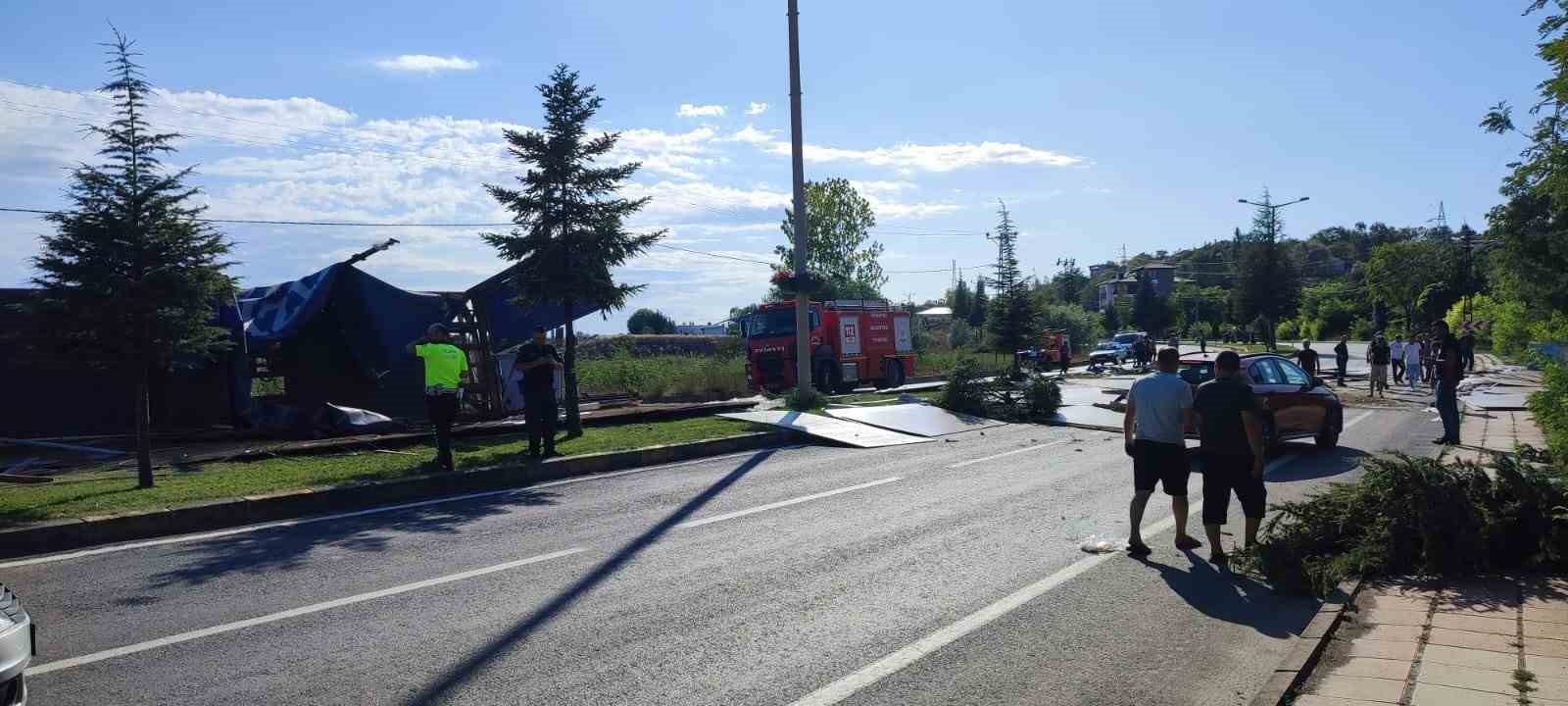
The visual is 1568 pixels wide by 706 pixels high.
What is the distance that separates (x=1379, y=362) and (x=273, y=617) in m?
27.2

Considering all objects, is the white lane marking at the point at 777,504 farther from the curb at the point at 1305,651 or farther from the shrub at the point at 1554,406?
the shrub at the point at 1554,406

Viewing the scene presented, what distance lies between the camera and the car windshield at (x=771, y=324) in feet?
91.9

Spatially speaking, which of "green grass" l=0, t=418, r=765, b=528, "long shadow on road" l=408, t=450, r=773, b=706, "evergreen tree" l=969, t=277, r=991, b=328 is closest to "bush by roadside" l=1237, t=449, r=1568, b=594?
"long shadow on road" l=408, t=450, r=773, b=706

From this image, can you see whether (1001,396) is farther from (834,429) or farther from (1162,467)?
(1162,467)

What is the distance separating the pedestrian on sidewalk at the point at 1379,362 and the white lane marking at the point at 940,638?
22270 mm

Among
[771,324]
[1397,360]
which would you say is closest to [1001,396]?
[771,324]

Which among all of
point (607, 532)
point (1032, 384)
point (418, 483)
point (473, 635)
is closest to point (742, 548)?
point (607, 532)

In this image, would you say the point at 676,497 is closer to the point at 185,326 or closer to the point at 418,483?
the point at 418,483

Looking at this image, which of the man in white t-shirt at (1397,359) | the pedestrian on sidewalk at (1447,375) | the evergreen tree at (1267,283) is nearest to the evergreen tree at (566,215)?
the pedestrian on sidewalk at (1447,375)

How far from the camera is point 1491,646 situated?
17.0 feet

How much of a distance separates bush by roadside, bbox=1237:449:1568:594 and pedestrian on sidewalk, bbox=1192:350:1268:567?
1.23ft

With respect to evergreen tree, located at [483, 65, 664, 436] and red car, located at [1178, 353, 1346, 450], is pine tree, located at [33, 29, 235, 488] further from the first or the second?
red car, located at [1178, 353, 1346, 450]

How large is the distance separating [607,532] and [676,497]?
207 cm

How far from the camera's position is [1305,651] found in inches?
207
